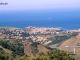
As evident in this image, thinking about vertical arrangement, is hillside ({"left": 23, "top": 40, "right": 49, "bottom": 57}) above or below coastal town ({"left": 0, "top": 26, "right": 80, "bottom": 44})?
below

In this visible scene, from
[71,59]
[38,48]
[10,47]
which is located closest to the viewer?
[71,59]

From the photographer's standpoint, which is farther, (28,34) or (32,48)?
(28,34)

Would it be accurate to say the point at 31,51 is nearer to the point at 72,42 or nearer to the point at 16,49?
the point at 16,49

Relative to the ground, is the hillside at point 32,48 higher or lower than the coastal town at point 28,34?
lower

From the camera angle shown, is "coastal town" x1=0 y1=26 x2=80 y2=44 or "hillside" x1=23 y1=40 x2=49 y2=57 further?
"coastal town" x1=0 y1=26 x2=80 y2=44

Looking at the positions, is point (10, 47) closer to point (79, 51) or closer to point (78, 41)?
point (79, 51)

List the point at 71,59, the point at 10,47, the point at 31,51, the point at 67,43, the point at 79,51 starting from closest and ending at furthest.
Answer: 1. the point at 71,59
2. the point at 10,47
3. the point at 31,51
4. the point at 79,51
5. the point at 67,43

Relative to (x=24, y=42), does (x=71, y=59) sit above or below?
below

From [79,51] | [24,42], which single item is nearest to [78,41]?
[79,51]

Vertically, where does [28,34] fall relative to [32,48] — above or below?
above

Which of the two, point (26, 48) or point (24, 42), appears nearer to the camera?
point (26, 48)

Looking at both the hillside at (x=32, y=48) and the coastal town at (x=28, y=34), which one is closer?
the hillside at (x=32, y=48)
